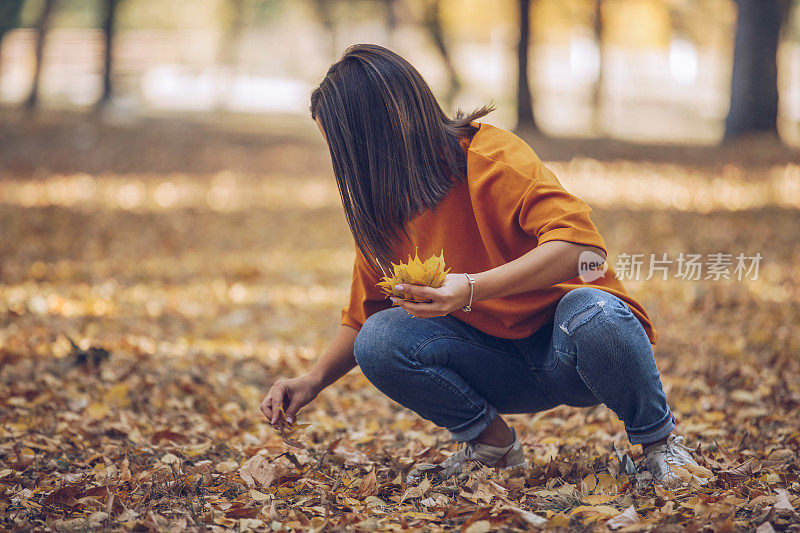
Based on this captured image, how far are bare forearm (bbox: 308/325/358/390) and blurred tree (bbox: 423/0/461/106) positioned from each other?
72.1 feet

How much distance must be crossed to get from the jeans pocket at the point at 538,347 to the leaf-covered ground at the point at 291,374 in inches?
14.9

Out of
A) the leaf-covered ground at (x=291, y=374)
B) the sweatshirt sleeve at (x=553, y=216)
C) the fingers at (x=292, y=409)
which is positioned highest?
the sweatshirt sleeve at (x=553, y=216)

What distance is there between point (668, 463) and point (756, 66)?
9675 mm

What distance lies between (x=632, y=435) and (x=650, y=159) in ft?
30.5

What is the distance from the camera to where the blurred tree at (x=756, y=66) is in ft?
35.0

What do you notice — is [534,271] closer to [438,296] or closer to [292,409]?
[438,296]

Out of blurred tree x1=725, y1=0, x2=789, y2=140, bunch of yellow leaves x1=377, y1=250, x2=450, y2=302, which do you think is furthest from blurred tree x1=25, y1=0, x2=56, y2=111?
bunch of yellow leaves x1=377, y1=250, x2=450, y2=302

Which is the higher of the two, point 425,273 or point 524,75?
point 524,75

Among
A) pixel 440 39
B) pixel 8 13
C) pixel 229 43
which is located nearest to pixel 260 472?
pixel 8 13

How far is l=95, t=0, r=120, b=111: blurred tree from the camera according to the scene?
60.2 feet

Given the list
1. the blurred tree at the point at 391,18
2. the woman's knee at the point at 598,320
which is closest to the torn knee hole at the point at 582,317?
the woman's knee at the point at 598,320

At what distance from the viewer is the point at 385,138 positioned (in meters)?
2.48

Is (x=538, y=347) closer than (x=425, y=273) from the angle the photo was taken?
No

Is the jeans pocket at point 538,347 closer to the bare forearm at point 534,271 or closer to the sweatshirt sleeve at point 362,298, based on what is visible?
the bare forearm at point 534,271
